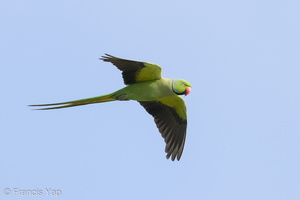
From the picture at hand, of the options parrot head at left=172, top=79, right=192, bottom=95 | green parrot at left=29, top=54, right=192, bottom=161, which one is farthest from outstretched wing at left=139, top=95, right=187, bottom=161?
parrot head at left=172, top=79, right=192, bottom=95

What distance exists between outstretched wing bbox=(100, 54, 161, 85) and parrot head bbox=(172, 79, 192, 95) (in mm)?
428

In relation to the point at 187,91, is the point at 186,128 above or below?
below

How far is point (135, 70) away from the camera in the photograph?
1062 centimetres

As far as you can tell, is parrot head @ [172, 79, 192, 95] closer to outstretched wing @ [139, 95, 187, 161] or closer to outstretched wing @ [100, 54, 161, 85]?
outstretched wing @ [100, 54, 161, 85]

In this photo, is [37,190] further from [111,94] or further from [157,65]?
[157,65]

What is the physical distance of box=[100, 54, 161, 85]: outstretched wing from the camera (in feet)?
34.0

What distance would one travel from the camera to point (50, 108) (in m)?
10.5

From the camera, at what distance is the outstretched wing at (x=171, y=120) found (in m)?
11.8

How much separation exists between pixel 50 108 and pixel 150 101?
2.64 meters

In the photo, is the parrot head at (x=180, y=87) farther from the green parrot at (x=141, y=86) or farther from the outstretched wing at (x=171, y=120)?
the outstretched wing at (x=171, y=120)

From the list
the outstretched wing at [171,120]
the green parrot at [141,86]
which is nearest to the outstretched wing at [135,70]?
the green parrot at [141,86]

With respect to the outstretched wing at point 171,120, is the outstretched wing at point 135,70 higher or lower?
higher

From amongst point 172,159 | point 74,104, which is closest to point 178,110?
point 172,159

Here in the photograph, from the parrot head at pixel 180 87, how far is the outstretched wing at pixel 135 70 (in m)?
0.43
